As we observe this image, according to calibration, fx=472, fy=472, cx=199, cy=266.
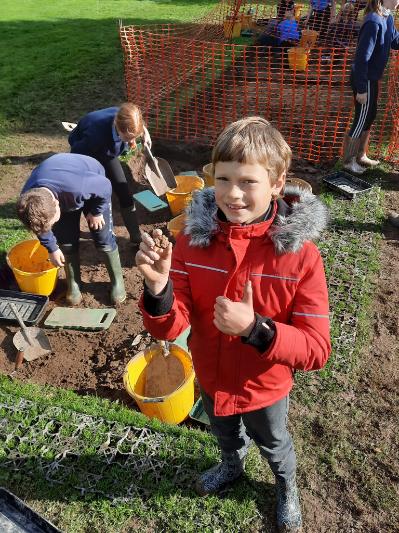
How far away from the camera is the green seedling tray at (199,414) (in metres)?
3.48

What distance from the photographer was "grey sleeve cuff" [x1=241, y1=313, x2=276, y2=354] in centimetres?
176

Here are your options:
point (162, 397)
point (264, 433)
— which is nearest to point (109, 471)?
point (162, 397)

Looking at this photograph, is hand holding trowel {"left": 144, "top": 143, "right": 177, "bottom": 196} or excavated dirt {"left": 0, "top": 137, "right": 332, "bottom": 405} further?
hand holding trowel {"left": 144, "top": 143, "right": 177, "bottom": 196}

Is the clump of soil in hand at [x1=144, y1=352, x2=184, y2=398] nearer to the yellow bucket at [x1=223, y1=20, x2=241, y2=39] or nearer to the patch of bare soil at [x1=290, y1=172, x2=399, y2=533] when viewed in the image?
the patch of bare soil at [x1=290, y1=172, x2=399, y2=533]

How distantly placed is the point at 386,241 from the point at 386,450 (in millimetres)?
2643

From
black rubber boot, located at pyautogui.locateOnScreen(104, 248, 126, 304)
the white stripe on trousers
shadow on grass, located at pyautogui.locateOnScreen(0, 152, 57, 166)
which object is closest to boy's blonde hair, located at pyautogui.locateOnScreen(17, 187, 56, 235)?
black rubber boot, located at pyautogui.locateOnScreen(104, 248, 126, 304)

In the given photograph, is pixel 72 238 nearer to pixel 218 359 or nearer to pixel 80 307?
pixel 80 307

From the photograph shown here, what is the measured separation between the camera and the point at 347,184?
6094mm

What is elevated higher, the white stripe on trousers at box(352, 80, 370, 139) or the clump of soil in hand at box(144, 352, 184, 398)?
the white stripe on trousers at box(352, 80, 370, 139)

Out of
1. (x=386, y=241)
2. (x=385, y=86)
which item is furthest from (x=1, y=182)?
(x=385, y=86)

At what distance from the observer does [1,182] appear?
21.4 ft

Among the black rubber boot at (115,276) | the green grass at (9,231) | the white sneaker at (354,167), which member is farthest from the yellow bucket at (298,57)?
the black rubber boot at (115,276)

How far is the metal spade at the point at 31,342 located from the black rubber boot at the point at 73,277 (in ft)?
1.95

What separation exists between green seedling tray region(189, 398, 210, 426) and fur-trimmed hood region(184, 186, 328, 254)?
6.28 ft
